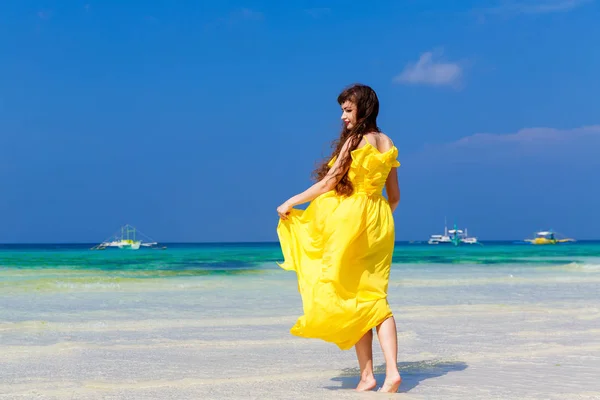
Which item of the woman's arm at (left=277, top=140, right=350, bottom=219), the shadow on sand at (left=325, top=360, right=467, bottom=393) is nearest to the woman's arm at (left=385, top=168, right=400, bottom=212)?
the woman's arm at (left=277, top=140, right=350, bottom=219)

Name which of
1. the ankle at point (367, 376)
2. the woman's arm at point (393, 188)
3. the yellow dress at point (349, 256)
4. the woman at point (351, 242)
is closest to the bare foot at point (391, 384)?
the woman at point (351, 242)

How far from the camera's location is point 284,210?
429 centimetres

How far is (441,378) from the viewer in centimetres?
473

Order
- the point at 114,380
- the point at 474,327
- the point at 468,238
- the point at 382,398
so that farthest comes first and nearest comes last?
the point at 468,238 < the point at 474,327 < the point at 114,380 < the point at 382,398

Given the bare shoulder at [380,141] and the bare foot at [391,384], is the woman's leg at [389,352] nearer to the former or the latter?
the bare foot at [391,384]

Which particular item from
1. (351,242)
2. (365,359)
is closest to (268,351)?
(365,359)

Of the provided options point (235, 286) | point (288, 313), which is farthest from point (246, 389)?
point (235, 286)

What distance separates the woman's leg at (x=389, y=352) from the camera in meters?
4.14

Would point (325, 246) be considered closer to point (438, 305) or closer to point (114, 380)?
point (114, 380)

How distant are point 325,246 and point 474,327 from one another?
3787 mm

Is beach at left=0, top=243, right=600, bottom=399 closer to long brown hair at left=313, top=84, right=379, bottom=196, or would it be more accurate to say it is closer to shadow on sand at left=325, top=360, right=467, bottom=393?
shadow on sand at left=325, top=360, right=467, bottom=393

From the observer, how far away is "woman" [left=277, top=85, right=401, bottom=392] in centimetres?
411

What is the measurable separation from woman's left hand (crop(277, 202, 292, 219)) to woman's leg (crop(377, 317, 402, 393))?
90cm

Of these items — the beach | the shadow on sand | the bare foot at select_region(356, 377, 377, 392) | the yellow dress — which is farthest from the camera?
the shadow on sand
